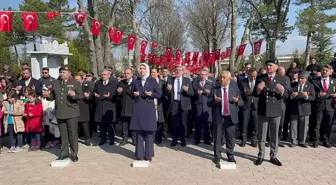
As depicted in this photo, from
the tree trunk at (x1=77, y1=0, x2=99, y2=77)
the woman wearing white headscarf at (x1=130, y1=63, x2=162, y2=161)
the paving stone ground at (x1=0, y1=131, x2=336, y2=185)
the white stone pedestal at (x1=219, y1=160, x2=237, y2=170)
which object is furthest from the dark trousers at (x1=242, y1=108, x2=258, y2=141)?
the tree trunk at (x1=77, y1=0, x2=99, y2=77)

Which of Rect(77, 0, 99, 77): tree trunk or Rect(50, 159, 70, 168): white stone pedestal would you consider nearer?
Rect(50, 159, 70, 168): white stone pedestal

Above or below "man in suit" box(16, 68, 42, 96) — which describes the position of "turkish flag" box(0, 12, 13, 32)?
above

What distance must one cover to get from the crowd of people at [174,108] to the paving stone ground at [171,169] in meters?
0.34

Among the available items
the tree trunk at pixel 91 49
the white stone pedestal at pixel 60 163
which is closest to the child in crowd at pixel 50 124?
the white stone pedestal at pixel 60 163

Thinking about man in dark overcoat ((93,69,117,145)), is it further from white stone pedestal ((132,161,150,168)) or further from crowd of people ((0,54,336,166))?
white stone pedestal ((132,161,150,168))

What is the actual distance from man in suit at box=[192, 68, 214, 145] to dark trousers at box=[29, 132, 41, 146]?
12.6 ft

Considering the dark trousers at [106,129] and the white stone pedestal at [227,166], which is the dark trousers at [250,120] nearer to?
the white stone pedestal at [227,166]

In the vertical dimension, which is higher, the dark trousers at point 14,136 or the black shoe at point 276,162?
the dark trousers at point 14,136

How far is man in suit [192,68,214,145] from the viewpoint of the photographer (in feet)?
25.0

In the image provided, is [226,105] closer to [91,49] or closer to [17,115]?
[17,115]

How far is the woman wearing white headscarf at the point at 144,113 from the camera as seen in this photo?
6.31 meters

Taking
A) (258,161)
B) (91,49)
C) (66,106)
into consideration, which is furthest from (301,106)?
(91,49)

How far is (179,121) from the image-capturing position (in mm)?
7879

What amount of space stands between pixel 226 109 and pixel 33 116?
14.9 feet
